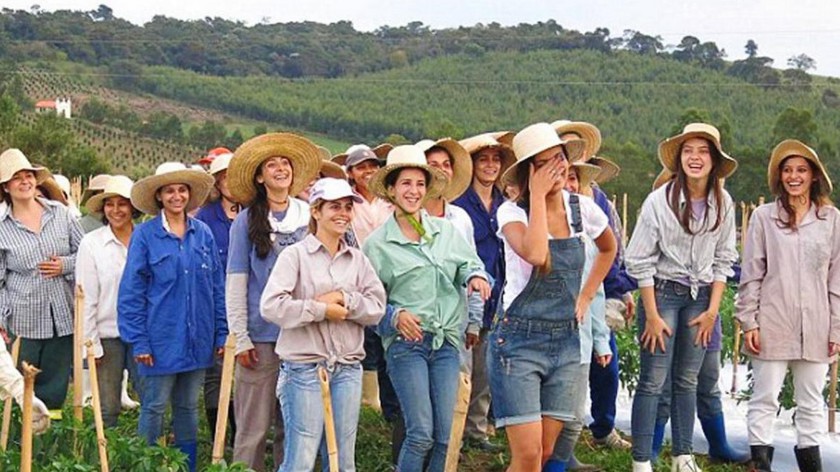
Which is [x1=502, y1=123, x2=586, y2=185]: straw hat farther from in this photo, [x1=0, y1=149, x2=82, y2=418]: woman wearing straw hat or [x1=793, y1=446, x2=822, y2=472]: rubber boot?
[x1=0, y1=149, x2=82, y2=418]: woman wearing straw hat

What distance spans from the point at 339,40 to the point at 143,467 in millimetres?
92099

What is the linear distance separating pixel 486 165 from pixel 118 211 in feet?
6.55

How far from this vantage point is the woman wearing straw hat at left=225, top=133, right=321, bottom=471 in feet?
16.4

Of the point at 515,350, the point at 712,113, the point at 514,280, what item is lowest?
the point at 515,350

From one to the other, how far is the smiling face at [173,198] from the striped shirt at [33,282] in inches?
35.0

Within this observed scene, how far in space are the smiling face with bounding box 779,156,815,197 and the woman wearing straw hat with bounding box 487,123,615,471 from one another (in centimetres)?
158

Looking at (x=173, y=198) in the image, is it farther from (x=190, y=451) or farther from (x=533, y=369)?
(x=533, y=369)

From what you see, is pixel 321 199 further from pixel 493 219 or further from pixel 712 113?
pixel 712 113

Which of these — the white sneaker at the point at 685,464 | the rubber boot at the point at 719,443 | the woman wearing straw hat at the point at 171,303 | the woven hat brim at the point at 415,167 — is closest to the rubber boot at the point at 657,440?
the white sneaker at the point at 685,464

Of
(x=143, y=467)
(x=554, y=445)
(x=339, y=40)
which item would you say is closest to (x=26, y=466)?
(x=143, y=467)

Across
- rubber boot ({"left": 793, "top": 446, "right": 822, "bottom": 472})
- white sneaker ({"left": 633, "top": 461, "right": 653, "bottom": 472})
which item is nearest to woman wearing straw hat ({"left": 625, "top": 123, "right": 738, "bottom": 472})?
white sneaker ({"left": 633, "top": 461, "right": 653, "bottom": 472})

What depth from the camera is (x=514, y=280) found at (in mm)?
4426

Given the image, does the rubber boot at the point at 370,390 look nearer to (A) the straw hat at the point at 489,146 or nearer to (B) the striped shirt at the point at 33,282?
(A) the straw hat at the point at 489,146

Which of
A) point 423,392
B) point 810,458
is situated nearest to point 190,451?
point 423,392
